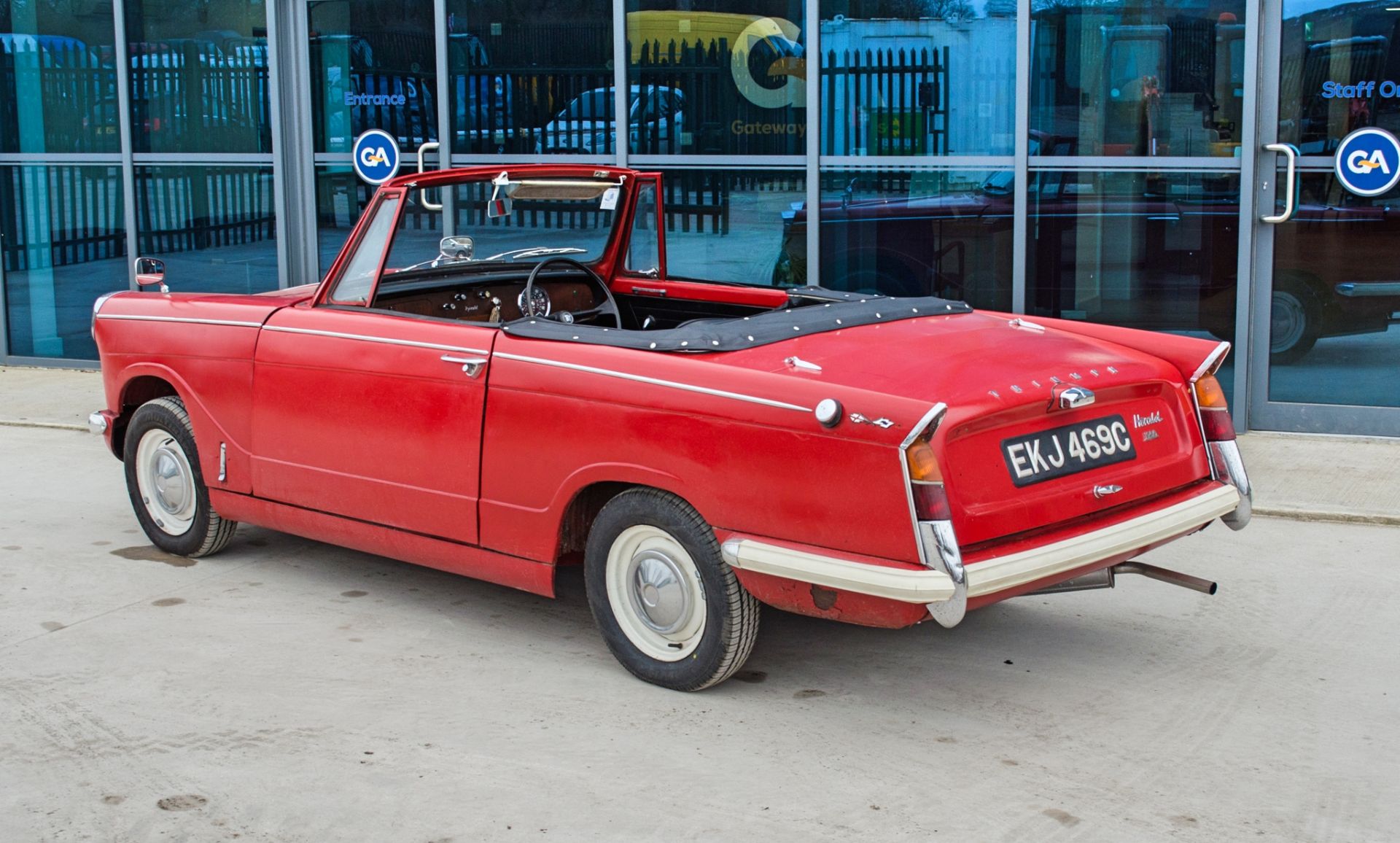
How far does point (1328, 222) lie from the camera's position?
25.4ft

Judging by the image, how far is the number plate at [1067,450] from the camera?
4.08 metres

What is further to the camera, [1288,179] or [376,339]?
[1288,179]

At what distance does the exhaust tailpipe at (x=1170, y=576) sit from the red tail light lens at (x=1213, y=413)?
45 cm

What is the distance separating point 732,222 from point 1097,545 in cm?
527

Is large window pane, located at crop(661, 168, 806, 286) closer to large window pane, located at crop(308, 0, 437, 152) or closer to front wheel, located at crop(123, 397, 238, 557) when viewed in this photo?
large window pane, located at crop(308, 0, 437, 152)

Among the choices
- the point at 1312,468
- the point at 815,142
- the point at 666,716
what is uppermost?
the point at 815,142

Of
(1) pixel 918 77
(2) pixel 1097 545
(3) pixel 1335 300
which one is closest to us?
(2) pixel 1097 545

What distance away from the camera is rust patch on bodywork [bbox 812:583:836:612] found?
13.0 ft

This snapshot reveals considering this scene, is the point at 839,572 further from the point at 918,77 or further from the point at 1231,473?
the point at 918,77

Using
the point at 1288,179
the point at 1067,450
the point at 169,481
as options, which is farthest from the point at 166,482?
the point at 1288,179

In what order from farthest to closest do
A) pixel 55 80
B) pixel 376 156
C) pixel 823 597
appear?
pixel 55 80 < pixel 376 156 < pixel 823 597

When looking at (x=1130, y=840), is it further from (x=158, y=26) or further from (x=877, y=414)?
(x=158, y=26)

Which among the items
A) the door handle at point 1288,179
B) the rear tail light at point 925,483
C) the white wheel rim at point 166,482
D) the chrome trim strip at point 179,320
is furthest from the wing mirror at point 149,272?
the door handle at point 1288,179

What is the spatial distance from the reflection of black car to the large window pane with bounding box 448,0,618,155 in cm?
154
